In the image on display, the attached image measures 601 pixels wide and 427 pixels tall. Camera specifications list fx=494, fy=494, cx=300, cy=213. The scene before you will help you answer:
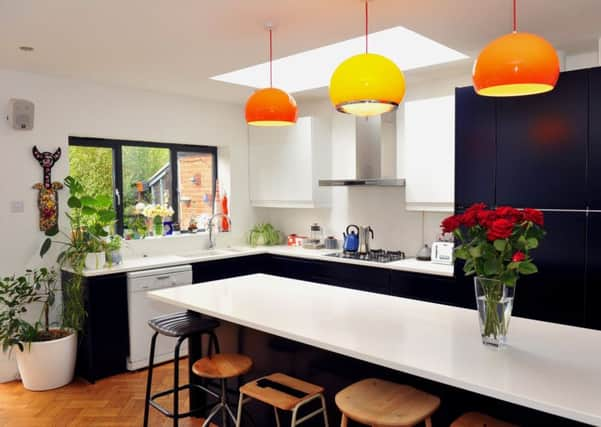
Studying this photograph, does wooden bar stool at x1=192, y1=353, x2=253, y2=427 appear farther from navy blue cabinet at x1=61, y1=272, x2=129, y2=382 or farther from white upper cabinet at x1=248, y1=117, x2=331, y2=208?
white upper cabinet at x1=248, y1=117, x2=331, y2=208

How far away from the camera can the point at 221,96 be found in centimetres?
501

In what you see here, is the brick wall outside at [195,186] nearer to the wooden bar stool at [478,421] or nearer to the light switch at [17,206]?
the light switch at [17,206]

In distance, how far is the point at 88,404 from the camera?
350 centimetres

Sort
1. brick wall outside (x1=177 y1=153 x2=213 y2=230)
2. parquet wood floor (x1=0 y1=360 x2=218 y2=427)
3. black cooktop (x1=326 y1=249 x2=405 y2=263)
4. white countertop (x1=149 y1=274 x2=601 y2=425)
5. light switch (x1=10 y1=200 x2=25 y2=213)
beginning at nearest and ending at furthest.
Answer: white countertop (x1=149 y1=274 x2=601 y2=425)
parquet wood floor (x1=0 y1=360 x2=218 y2=427)
light switch (x1=10 y1=200 x2=25 y2=213)
black cooktop (x1=326 y1=249 x2=405 y2=263)
brick wall outside (x1=177 y1=153 x2=213 y2=230)

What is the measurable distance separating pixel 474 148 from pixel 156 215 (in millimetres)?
2987

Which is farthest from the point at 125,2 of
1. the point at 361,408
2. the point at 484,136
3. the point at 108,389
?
the point at 108,389

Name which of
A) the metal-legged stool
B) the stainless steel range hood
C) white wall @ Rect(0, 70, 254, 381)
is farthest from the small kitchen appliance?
the metal-legged stool

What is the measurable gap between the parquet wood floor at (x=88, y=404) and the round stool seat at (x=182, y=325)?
0.78m

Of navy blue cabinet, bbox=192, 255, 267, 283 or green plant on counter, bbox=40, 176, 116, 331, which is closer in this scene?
green plant on counter, bbox=40, 176, 116, 331

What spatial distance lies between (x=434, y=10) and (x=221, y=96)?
2.82 m

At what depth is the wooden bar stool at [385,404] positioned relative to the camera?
177 centimetres

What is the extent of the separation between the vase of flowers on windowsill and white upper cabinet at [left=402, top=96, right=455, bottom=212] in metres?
2.34

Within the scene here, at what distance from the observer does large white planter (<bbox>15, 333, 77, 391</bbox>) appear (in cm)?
367

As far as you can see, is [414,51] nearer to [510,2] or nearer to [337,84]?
[510,2]
